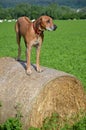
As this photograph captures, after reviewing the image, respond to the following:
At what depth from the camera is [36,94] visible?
728 cm

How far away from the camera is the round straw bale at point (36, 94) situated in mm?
7260

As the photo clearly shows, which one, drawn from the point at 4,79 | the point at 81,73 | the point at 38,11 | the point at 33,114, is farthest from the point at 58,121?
the point at 38,11

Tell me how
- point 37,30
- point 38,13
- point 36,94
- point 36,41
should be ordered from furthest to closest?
1. point 38,13
2. point 36,41
3. point 37,30
4. point 36,94

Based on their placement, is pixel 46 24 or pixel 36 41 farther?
pixel 36 41

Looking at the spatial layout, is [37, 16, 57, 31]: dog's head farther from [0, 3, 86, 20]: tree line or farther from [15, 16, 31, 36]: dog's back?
[0, 3, 86, 20]: tree line

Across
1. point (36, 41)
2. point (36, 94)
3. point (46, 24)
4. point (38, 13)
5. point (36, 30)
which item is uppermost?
point (46, 24)

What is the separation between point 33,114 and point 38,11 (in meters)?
92.5

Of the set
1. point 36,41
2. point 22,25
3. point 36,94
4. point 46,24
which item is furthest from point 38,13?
point 36,94

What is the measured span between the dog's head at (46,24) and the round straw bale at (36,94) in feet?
2.97

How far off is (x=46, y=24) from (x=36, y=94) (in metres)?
1.33

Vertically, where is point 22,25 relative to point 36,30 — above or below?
below

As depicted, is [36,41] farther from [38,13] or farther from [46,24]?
[38,13]

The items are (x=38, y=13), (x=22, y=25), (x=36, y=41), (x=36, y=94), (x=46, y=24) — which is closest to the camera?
(x=36, y=94)

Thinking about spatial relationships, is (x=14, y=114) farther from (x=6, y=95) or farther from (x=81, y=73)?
(x=81, y=73)
